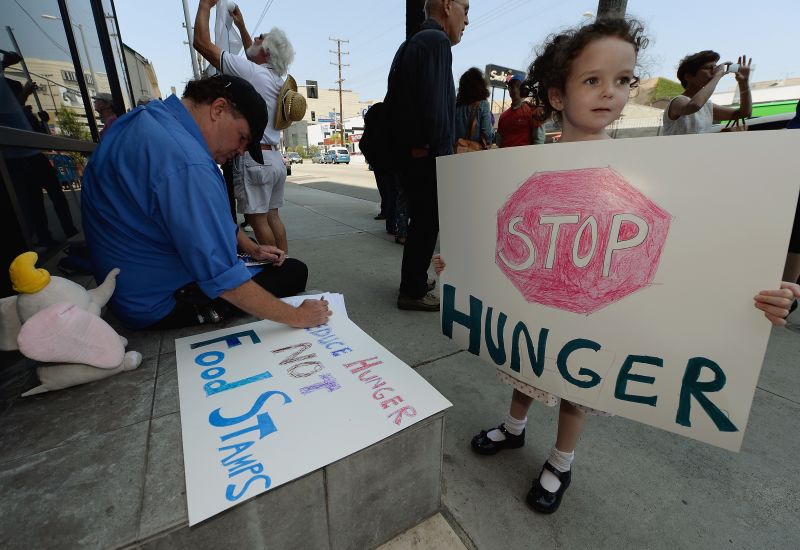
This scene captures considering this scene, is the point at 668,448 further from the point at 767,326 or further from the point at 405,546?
the point at 405,546

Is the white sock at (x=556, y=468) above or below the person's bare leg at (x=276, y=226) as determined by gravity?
below

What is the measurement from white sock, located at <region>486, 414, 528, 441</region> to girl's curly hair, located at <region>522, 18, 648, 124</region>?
1.17m

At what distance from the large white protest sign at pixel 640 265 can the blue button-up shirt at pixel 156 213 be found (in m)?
0.84

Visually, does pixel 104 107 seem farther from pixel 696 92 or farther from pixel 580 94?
pixel 696 92

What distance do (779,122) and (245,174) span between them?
175 inches

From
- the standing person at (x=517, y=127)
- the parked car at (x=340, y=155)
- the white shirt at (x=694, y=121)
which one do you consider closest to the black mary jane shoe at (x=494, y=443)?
the white shirt at (x=694, y=121)

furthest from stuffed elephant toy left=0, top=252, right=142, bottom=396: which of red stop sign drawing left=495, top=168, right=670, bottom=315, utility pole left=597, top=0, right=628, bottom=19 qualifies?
utility pole left=597, top=0, right=628, bottom=19

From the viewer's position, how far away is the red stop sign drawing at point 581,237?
86cm

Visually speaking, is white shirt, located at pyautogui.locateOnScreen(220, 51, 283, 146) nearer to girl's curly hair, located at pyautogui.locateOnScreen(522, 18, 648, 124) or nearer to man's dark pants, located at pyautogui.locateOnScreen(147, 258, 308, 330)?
man's dark pants, located at pyautogui.locateOnScreen(147, 258, 308, 330)

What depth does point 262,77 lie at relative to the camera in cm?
256

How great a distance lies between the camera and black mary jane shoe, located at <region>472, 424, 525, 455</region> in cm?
140

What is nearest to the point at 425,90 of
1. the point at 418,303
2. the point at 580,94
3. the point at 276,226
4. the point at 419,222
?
the point at 419,222

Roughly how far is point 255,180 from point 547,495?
8.44 ft

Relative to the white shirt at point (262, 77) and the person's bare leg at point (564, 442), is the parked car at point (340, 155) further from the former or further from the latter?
the person's bare leg at point (564, 442)
